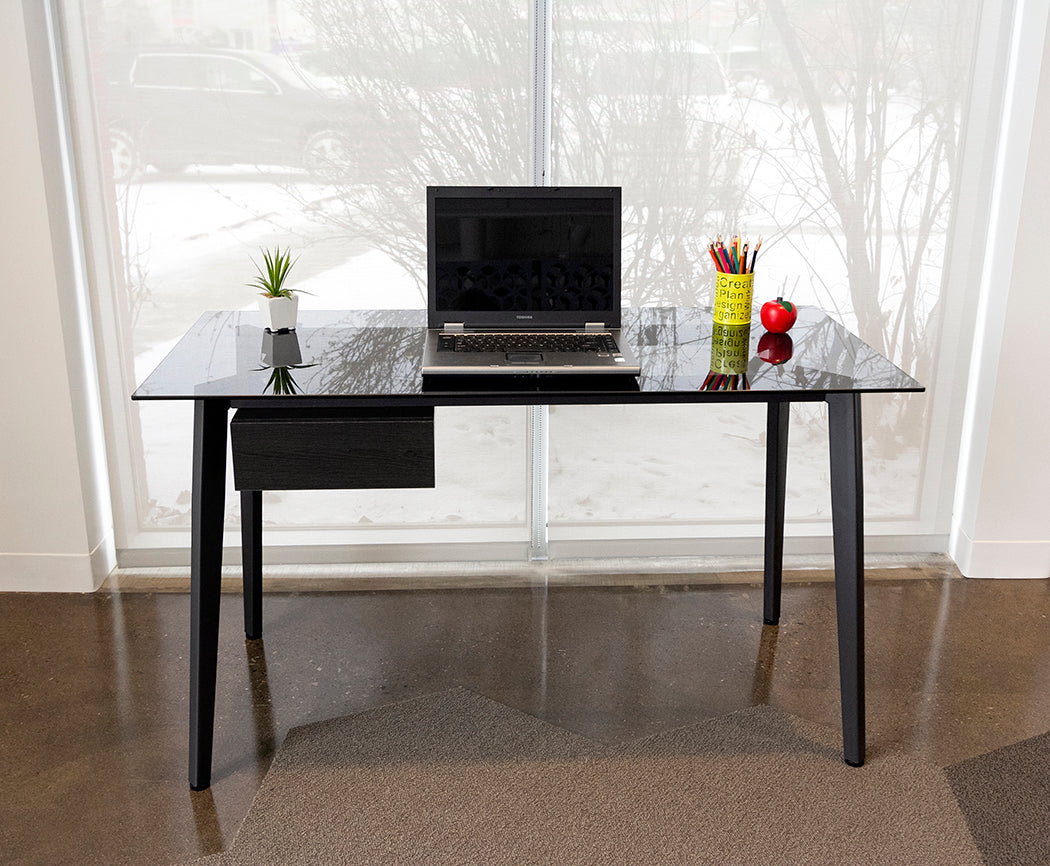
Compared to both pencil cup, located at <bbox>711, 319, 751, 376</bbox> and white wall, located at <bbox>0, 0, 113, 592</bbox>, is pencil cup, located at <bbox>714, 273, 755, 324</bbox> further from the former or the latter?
white wall, located at <bbox>0, 0, 113, 592</bbox>

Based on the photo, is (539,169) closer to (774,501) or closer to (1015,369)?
(774,501)

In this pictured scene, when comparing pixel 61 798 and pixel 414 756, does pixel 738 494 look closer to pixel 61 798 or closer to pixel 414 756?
pixel 414 756

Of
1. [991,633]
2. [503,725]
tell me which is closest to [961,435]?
[991,633]

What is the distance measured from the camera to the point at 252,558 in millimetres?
2438

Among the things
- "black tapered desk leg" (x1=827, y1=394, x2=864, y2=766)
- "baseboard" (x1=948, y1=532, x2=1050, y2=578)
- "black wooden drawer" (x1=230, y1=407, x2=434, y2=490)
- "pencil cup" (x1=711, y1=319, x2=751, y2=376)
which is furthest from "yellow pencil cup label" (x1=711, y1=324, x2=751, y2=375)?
"baseboard" (x1=948, y1=532, x2=1050, y2=578)

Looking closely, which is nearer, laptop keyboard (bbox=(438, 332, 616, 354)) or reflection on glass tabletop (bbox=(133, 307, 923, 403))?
reflection on glass tabletop (bbox=(133, 307, 923, 403))

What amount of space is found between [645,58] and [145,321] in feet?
4.72

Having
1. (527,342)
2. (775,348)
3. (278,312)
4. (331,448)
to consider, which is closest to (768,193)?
(775,348)

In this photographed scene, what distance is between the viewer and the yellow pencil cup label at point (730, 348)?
1954 millimetres

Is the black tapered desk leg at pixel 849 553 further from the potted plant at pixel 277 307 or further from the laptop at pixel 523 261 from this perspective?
the potted plant at pixel 277 307

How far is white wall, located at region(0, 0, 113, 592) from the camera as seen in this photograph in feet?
7.93

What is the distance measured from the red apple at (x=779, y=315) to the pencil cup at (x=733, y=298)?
0.04 m

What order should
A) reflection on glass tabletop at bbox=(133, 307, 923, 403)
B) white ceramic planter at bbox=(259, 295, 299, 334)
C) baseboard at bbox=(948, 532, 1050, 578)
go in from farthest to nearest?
baseboard at bbox=(948, 532, 1050, 578) < white ceramic planter at bbox=(259, 295, 299, 334) < reflection on glass tabletop at bbox=(133, 307, 923, 403)

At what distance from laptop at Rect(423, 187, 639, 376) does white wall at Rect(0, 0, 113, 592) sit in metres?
1.01
